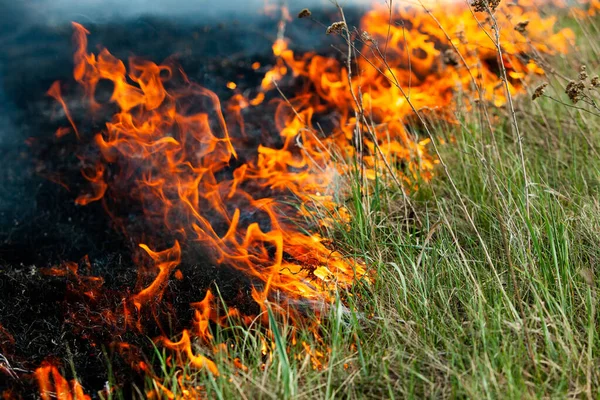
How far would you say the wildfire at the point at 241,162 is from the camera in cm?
286

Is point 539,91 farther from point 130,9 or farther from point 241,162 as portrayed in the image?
point 130,9

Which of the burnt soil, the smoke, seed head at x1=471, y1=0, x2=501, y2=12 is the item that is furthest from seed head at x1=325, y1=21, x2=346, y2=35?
the smoke

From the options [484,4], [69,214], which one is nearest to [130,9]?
[69,214]

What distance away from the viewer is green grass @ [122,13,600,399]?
2.13 m

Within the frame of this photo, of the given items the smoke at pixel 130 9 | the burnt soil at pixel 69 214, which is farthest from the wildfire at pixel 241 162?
the smoke at pixel 130 9

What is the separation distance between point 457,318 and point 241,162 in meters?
2.06

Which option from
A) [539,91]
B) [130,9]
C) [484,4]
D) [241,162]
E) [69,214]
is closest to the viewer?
[484,4]

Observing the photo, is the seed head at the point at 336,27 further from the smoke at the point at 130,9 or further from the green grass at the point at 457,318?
the smoke at the point at 130,9

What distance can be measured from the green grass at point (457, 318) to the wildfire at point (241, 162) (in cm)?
11

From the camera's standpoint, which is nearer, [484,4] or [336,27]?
[484,4]

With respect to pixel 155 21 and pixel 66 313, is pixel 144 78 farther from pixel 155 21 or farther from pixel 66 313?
pixel 66 313

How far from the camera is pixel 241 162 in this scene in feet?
13.6

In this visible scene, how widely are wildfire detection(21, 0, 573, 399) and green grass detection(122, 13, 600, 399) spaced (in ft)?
0.37

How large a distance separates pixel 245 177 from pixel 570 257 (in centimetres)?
200
